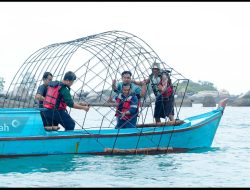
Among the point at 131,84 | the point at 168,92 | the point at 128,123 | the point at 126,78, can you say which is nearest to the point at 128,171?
the point at 128,123

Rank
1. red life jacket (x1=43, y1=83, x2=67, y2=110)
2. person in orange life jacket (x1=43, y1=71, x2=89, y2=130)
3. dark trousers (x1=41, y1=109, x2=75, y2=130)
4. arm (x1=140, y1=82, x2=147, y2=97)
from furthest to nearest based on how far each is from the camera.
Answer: arm (x1=140, y1=82, x2=147, y2=97) → dark trousers (x1=41, y1=109, x2=75, y2=130) → red life jacket (x1=43, y1=83, x2=67, y2=110) → person in orange life jacket (x1=43, y1=71, x2=89, y2=130)

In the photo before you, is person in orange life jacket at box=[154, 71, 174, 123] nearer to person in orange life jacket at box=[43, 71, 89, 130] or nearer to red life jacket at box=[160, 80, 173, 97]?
red life jacket at box=[160, 80, 173, 97]

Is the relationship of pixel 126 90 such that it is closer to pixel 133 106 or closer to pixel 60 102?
pixel 133 106

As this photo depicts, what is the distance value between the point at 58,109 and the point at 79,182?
10.8 ft

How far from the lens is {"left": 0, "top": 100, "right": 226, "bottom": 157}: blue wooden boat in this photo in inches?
549

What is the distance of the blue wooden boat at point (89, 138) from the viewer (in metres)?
13.9

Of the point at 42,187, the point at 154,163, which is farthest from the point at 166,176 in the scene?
the point at 42,187

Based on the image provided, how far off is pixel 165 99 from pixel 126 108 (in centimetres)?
167

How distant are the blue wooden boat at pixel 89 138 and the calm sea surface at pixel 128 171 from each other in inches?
8.1

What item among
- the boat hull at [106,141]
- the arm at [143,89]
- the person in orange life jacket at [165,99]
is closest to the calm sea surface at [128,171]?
the boat hull at [106,141]

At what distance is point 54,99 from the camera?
14445 millimetres

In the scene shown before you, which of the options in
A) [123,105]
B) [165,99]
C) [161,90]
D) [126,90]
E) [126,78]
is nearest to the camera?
[126,78]

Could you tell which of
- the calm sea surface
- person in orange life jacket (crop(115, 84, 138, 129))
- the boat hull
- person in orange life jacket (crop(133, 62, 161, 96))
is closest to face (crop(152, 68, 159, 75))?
person in orange life jacket (crop(133, 62, 161, 96))

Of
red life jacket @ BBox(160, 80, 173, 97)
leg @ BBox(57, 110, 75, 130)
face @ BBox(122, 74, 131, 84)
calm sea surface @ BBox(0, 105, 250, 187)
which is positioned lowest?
calm sea surface @ BBox(0, 105, 250, 187)
